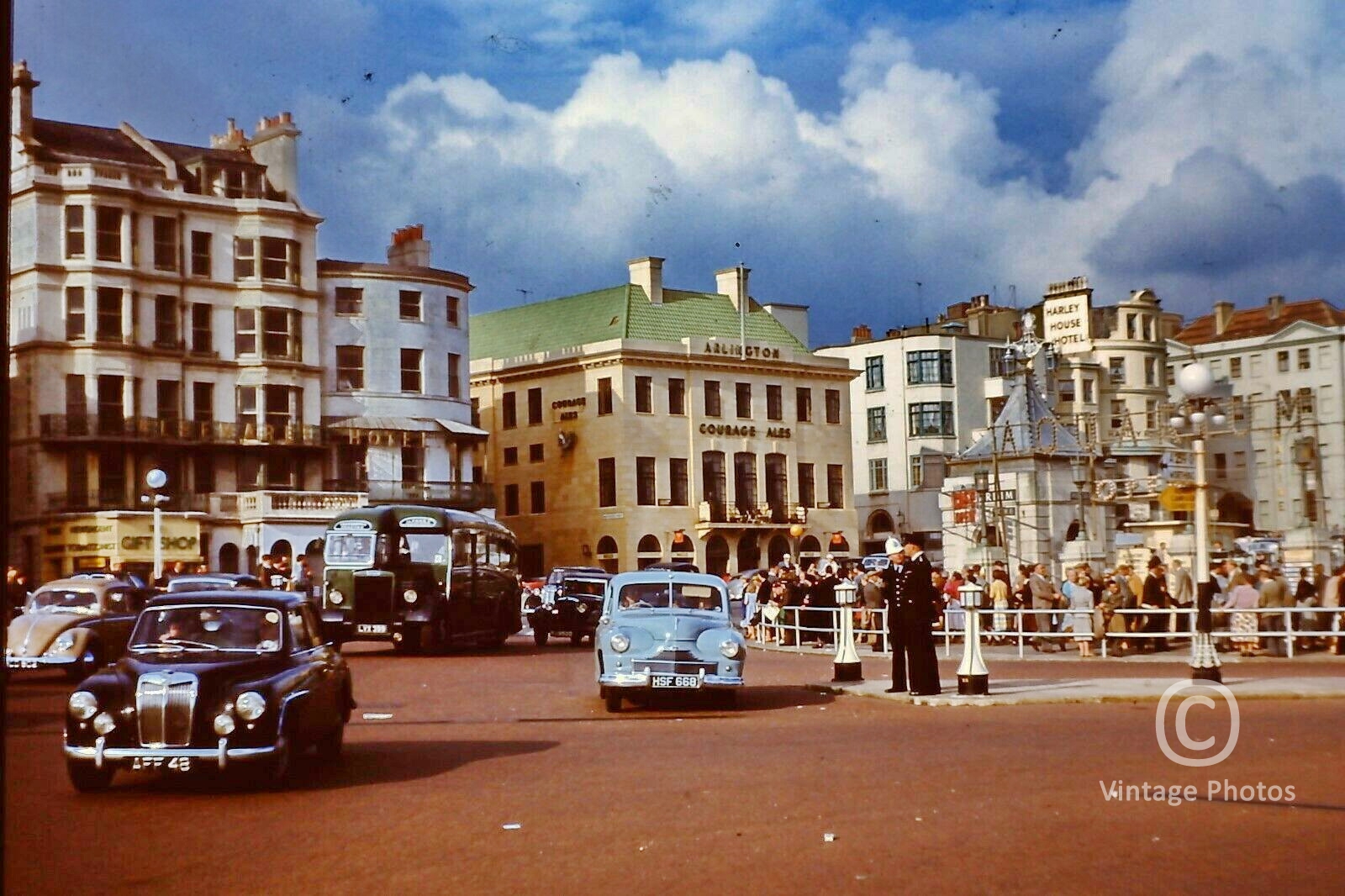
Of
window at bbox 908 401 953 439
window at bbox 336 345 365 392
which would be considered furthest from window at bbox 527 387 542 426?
window at bbox 908 401 953 439

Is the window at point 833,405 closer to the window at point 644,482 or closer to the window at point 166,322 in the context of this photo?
the window at point 644,482

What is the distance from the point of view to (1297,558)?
4456 cm

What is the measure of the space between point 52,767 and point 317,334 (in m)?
53.5

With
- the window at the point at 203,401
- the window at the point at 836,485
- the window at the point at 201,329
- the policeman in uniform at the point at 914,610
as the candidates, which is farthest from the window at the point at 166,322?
the policeman in uniform at the point at 914,610

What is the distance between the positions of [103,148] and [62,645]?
42990mm

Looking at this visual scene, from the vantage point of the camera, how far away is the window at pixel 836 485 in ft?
277

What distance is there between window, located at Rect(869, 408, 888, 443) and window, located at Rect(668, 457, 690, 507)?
60.0 feet

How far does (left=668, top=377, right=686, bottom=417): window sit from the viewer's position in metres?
78.6

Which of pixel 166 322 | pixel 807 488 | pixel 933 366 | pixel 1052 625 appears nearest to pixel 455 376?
pixel 166 322

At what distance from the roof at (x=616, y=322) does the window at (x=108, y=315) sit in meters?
23.3

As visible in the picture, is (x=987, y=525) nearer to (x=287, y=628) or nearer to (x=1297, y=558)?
(x=1297, y=558)

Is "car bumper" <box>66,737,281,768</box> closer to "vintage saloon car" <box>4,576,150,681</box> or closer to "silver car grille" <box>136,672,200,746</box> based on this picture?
"silver car grille" <box>136,672,200,746</box>

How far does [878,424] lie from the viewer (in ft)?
308
